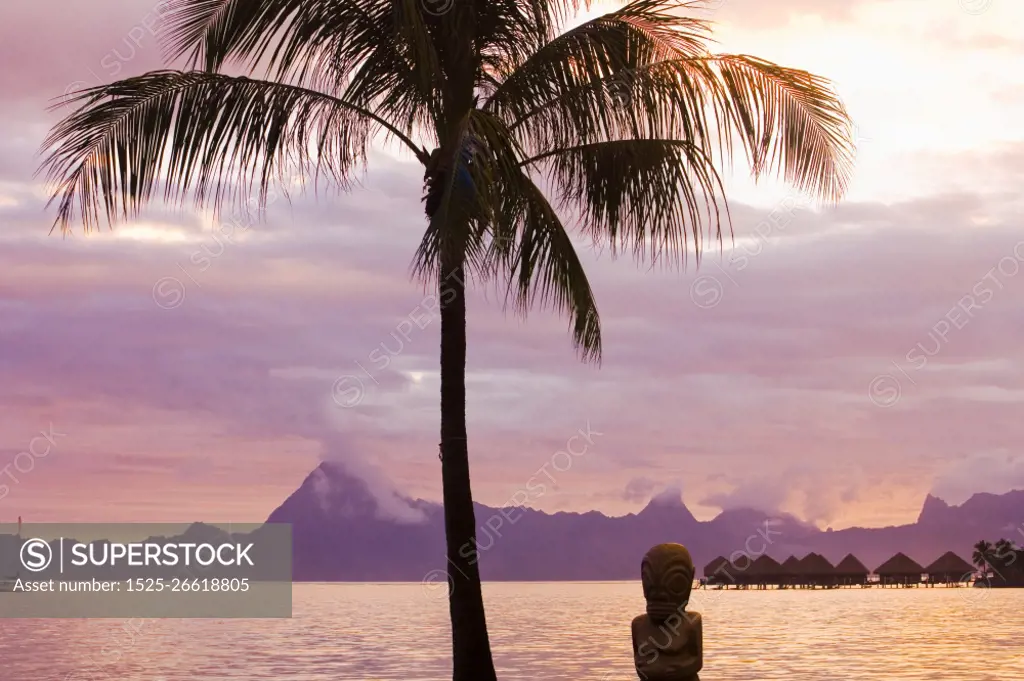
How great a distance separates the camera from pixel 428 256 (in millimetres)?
10391

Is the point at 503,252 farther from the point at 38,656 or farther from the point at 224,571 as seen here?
the point at 224,571

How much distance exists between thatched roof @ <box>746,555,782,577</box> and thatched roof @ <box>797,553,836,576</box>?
1.93 metres

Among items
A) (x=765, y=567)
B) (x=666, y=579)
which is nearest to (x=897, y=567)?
(x=765, y=567)

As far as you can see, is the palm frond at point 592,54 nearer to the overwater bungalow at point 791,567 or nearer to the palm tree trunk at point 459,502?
the palm tree trunk at point 459,502

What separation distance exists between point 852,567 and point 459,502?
9871cm

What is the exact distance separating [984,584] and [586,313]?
429 ft

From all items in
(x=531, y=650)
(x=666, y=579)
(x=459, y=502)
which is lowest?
(x=531, y=650)

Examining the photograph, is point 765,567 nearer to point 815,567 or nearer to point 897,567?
point 815,567

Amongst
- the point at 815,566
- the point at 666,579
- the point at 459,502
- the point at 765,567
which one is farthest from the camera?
the point at 765,567

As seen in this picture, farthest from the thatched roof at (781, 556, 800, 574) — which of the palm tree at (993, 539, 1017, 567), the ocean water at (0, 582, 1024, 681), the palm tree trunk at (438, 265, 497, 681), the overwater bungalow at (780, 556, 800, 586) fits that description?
the palm tree trunk at (438, 265, 497, 681)

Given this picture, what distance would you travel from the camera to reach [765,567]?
10888cm

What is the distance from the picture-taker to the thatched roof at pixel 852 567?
104 metres

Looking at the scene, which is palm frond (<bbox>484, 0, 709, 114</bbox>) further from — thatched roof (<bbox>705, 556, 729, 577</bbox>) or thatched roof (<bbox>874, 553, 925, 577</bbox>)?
thatched roof (<bbox>874, 553, 925, 577</bbox>)

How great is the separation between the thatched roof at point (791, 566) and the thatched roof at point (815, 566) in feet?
0.77
